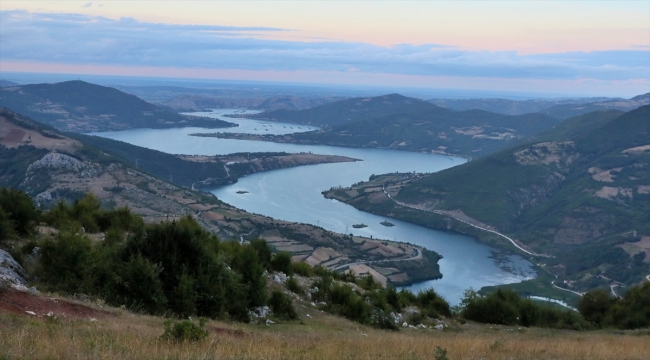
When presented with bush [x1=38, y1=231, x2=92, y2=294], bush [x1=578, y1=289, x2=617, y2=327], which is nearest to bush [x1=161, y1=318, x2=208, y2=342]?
bush [x1=38, y1=231, x2=92, y2=294]

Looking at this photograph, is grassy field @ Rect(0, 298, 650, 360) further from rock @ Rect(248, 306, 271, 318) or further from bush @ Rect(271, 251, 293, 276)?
bush @ Rect(271, 251, 293, 276)

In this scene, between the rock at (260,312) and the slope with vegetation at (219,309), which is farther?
the rock at (260,312)

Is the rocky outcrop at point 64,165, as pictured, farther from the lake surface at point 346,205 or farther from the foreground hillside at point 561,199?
the foreground hillside at point 561,199

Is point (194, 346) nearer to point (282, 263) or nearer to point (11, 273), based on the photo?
point (11, 273)

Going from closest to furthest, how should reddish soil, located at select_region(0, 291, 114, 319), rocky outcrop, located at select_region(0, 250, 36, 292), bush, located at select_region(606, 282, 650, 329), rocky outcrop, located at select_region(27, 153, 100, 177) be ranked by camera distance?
reddish soil, located at select_region(0, 291, 114, 319), rocky outcrop, located at select_region(0, 250, 36, 292), bush, located at select_region(606, 282, 650, 329), rocky outcrop, located at select_region(27, 153, 100, 177)

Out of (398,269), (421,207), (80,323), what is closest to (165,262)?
(80,323)

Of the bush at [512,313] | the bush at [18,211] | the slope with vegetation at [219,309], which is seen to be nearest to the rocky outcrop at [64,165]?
the slope with vegetation at [219,309]
